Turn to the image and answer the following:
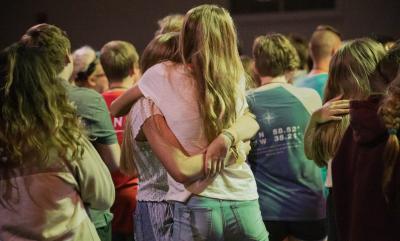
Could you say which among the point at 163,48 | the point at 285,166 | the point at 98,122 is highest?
the point at 163,48

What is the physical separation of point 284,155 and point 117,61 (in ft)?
3.31

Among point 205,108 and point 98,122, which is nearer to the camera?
point 205,108

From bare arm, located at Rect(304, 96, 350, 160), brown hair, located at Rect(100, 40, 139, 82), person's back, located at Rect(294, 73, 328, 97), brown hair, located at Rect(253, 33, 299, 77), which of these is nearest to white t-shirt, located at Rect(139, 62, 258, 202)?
bare arm, located at Rect(304, 96, 350, 160)

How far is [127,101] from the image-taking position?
275 cm

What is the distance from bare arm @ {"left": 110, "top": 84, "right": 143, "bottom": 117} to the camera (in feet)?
8.92

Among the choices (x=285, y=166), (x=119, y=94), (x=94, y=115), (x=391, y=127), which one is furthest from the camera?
(x=119, y=94)

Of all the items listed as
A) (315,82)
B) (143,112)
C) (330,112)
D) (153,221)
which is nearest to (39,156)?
(143,112)

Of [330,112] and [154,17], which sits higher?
[330,112]

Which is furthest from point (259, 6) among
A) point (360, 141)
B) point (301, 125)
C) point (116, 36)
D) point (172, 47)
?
point (360, 141)

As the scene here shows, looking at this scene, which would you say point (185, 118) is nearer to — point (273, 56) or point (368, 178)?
point (368, 178)

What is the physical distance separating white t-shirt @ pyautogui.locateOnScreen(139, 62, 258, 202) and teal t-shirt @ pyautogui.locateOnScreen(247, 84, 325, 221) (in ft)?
3.18

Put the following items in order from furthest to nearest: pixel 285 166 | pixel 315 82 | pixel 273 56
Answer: pixel 315 82
pixel 273 56
pixel 285 166

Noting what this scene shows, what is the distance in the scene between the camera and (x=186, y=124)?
7.41ft

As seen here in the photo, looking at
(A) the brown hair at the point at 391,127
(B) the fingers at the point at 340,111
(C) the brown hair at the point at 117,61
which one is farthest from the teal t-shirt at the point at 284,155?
(A) the brown hair at the point at 391,127
